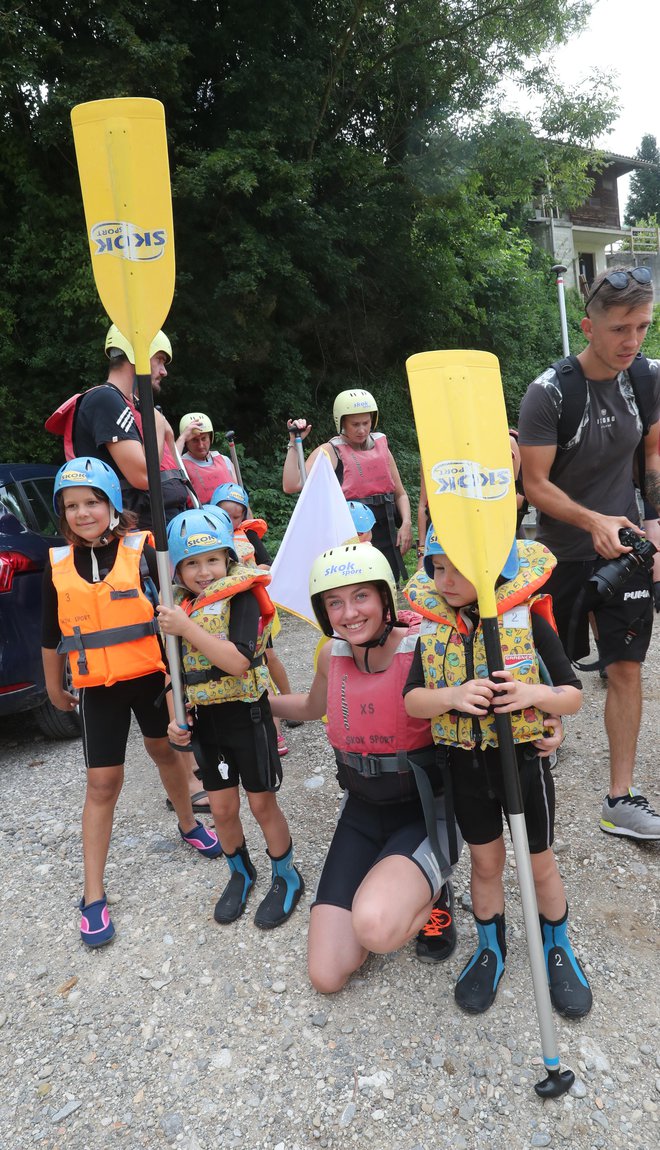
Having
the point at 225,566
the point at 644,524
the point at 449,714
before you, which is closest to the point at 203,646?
the point at 225,566

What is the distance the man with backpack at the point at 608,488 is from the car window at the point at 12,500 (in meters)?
3.11

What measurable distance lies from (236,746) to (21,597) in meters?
2.07

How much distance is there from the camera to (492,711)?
Result: 2156mm

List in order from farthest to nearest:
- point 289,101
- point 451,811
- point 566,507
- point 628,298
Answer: point 289,101, point 566,507, point 628,298, point 451,811

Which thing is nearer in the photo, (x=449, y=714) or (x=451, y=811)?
(x=449, y=714)

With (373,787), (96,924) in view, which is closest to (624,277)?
(373,787)

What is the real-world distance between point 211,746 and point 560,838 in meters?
1.64

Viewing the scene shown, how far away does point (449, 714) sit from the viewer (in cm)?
227

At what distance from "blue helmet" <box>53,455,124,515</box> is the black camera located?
6.68 ft

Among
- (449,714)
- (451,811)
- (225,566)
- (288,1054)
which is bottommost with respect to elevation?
(288,1054)

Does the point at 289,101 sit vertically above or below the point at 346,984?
above

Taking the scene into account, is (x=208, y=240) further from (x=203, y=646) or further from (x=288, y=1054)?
(x=288, y=1054)

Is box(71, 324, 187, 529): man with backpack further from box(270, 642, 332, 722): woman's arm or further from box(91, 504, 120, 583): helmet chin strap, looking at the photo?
box(270, 642, 332, 722): woman's arm

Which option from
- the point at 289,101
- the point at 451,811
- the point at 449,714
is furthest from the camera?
the point at 289,101
